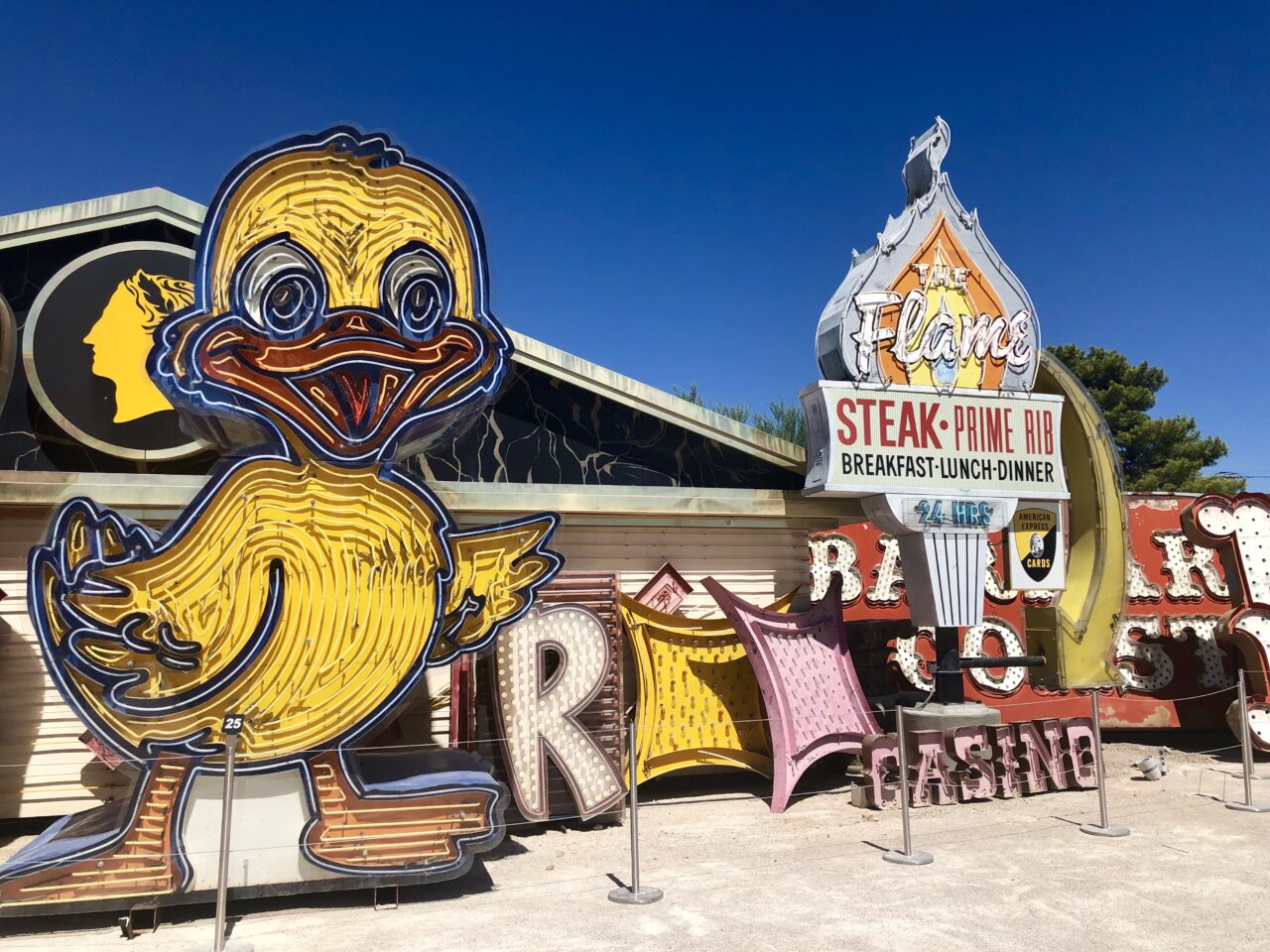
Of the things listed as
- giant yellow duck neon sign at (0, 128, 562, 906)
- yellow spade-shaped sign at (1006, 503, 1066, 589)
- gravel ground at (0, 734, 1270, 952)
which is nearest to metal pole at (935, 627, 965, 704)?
gravel ground at (0, 734, 1270, 952)

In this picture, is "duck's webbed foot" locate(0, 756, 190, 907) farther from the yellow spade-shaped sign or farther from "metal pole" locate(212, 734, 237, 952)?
the yellow spade-shaped sign

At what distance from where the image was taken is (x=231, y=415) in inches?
276

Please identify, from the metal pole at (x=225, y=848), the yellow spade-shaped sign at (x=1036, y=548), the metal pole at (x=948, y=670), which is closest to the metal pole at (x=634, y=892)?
the metal pole at (x=225, y=848)

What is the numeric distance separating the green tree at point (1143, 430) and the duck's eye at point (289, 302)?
30284 mm

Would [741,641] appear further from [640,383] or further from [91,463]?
[91,463]

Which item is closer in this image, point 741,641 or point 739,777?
point 741,641

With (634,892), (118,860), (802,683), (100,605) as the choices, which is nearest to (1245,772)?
(802,683)

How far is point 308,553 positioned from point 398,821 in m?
2.07

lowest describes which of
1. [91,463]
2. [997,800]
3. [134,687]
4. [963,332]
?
[997,800]

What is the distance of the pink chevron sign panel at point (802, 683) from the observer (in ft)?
33.8

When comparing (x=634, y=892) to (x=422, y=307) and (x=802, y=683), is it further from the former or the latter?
(x=422, y=307)

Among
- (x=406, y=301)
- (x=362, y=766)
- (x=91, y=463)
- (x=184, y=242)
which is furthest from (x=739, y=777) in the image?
(x=184, y=242)

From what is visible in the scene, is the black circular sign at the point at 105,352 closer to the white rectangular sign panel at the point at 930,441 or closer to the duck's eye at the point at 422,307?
the duck's eye at the point at 422,307

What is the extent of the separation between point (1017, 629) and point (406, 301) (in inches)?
439
